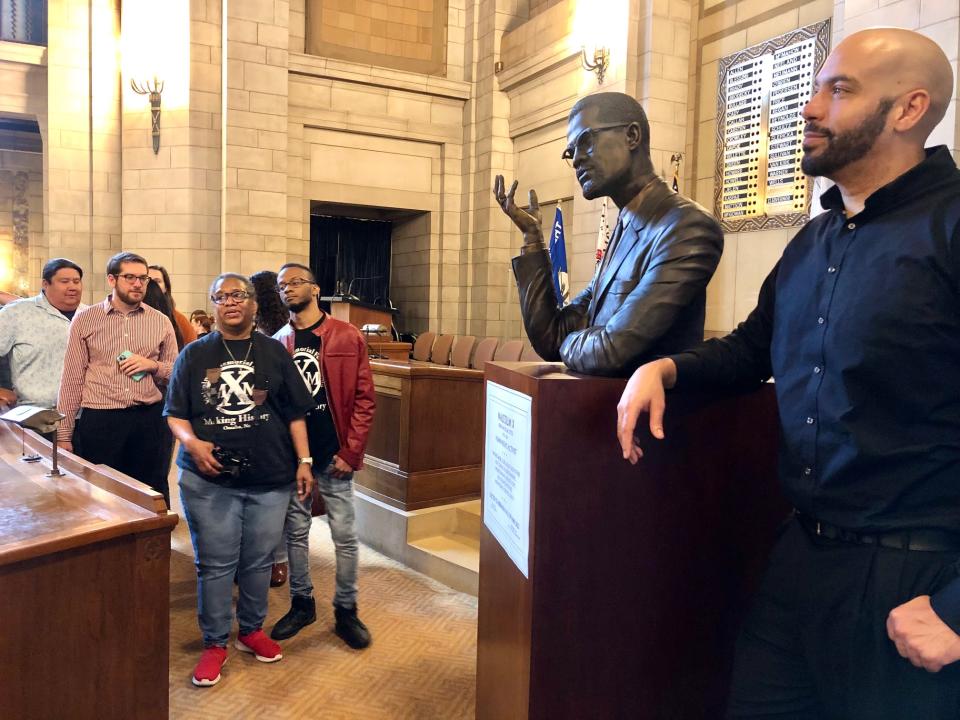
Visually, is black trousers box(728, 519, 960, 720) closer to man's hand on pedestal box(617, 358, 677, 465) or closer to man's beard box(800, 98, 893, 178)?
man's hand on pedestal box(617, 358, 677, 465)

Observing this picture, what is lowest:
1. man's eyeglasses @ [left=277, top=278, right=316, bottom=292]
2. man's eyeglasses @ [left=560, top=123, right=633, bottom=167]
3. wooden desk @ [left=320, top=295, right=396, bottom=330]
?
wooden desk @ [left=320, top=295, right=396, bottom=330]

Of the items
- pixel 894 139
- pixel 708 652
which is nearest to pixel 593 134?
pixel 894 139

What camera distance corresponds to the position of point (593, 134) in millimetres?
1756

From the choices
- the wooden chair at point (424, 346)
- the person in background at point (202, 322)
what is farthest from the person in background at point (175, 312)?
the wooden chair at point (424, 346)

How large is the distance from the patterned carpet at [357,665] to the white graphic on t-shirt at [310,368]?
3.86 feet

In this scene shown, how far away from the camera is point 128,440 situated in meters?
3.70

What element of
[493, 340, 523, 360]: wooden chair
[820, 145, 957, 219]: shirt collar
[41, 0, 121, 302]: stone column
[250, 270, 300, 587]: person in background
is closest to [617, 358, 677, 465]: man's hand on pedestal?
[820, 145, 957, 219]: shirt collar

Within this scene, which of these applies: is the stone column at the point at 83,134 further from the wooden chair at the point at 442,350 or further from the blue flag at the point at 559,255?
the blue flag at the point at 559,255

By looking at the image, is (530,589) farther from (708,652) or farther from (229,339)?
(229,339)

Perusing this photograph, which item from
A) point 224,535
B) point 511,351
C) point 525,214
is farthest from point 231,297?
point 511,351

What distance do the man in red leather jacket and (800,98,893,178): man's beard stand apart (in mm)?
2371

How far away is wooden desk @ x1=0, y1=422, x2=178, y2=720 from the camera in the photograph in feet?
6.02

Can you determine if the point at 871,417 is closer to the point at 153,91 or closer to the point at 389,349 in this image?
the point at 389,349

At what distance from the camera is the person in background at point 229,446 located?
286 cm
